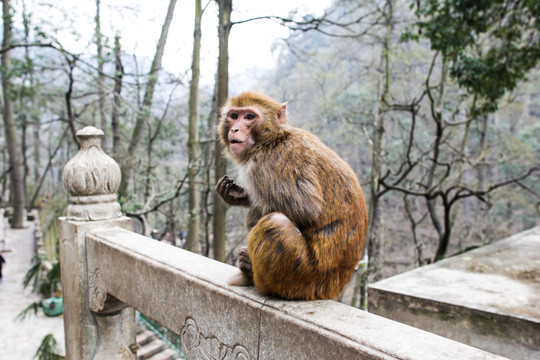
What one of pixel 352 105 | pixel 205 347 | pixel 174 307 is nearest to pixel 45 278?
pixel 174 307

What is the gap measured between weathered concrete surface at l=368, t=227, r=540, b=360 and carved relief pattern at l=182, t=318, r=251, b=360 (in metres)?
2.03

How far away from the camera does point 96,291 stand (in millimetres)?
2842

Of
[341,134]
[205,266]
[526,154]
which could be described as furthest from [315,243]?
[341,134]

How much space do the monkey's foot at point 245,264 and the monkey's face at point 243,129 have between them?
488mm

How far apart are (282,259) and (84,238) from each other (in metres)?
1.90

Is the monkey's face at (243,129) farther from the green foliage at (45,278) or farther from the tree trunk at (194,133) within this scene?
the green foliage at (45,278)

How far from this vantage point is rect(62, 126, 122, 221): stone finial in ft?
9.53

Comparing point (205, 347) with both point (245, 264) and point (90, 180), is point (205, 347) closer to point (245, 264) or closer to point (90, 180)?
point (245, 264)

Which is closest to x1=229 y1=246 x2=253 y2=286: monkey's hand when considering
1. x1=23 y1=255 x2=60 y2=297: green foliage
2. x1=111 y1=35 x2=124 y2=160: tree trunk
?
x1=111 y1=35 x2=124 y2=160: tree trunk

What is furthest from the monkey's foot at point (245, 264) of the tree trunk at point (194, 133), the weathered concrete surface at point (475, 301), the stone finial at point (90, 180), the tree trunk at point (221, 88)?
the tree trunk at point (194, 133)

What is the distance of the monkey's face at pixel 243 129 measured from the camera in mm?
1962

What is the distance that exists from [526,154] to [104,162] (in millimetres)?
14487

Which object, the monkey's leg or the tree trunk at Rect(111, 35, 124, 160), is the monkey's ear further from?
the tree trunk at Rect(111, 35, 124, 160)

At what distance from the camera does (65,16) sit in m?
6.96
